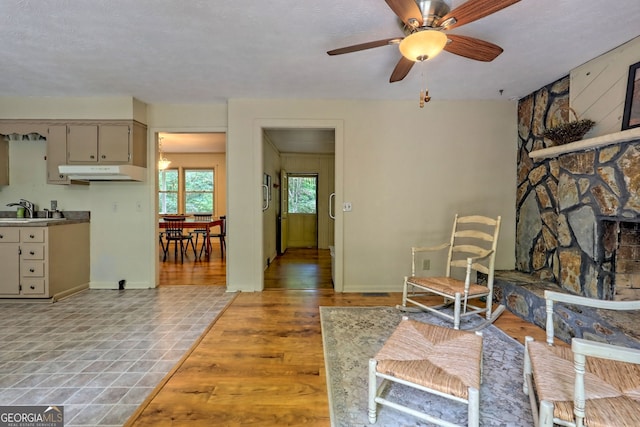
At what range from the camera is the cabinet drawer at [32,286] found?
305 cm

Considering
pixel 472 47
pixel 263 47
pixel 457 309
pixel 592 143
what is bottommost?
pixel 457 309

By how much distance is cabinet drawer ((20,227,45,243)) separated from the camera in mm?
3027

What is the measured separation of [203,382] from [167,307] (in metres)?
1.54

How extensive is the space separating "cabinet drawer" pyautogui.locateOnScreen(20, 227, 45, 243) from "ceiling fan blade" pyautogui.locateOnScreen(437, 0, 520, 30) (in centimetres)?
410

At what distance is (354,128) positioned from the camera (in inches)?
136

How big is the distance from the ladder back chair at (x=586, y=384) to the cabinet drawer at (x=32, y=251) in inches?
169

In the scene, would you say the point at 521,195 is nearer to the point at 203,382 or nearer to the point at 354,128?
the point at 354,128

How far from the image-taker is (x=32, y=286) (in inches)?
120

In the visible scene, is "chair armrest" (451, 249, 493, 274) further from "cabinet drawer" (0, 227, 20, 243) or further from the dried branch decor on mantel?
"cabinet drawer" (0, 227, 20, 243)

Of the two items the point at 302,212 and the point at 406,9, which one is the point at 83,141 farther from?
the point at 302,212

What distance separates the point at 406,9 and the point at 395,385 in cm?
207

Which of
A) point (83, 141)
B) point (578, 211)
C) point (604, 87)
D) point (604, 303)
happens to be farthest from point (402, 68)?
point (83, 141)

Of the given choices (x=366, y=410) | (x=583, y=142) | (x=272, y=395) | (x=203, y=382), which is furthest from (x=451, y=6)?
(x=203, y=382)

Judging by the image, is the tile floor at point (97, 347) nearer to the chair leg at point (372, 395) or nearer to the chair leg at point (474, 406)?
the chair leg at point (372, 395)
